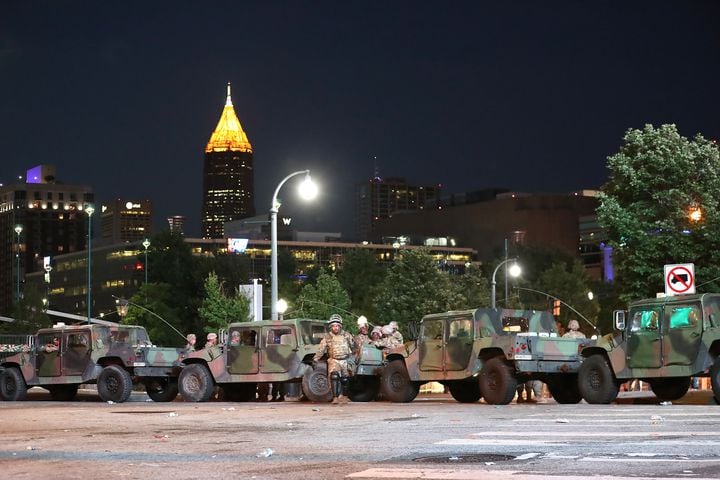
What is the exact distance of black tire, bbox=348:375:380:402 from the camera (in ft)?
85.8

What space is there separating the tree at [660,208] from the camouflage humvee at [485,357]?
15.1 metres

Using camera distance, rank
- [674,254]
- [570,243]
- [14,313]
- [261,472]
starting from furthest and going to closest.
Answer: [570,243]
[14,313]
[674,254]
[261,472]

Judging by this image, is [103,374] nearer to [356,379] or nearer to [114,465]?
[356,379]

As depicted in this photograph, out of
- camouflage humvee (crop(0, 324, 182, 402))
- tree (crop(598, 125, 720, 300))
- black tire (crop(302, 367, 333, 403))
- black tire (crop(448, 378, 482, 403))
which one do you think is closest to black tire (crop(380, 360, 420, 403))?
black tire (crop(448, 378, 482, 403))

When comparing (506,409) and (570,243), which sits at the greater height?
(570,243)

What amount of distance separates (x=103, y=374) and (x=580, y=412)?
42.1 ft

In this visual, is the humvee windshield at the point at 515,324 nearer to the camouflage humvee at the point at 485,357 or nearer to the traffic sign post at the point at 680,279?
the camouflage humvee at the point at 485,357

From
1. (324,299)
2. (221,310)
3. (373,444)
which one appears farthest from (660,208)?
(324,299)

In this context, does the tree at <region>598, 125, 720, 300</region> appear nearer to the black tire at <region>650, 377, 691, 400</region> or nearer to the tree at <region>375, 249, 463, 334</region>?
the black tire at <region>650, 377, 691, 400</region>

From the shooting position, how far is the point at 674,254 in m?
38.4

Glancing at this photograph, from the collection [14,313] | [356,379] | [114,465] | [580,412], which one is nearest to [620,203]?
[356,379]

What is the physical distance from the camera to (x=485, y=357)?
23.5 m

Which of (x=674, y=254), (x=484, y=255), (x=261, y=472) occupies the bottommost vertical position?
(x=261, y=472)

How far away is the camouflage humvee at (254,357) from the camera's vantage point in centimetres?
2603
